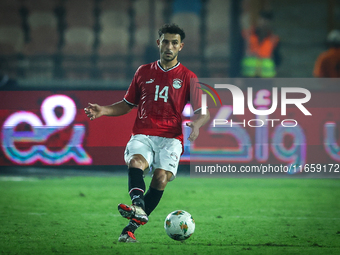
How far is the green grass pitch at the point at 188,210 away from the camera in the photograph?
461 cm

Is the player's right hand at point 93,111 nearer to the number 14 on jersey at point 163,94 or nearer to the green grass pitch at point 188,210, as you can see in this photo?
the number 14 on jersey at point 163,94

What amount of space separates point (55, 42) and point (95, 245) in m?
12.2

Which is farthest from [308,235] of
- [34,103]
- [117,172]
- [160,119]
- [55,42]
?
[55,42]

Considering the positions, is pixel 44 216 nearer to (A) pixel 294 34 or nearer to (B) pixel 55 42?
(B) pixel 55 42

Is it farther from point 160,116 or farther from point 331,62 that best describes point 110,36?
point 160,116

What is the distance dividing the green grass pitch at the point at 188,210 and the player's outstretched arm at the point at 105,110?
1.10 metres

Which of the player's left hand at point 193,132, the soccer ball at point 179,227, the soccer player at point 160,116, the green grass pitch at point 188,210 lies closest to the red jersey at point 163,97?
the soccer player at point 160,116

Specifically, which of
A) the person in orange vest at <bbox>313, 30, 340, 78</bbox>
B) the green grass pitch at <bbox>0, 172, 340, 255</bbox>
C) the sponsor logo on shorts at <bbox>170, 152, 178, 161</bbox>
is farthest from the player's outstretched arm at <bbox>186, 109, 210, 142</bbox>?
the person in orange vest at <bbox>313, 30, 340, 78</bbox>

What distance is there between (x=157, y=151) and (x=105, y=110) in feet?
1.98

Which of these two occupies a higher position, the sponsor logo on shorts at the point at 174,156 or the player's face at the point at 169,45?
the player's face at the point at 169,45

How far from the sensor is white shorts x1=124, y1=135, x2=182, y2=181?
4.75 meters

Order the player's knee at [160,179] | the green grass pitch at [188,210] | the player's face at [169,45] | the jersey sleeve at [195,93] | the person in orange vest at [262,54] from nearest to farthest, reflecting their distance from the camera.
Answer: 1. the green grass pitch at [188,210]
2. the player's knee at [160,179]
3. the player's face at [169,45]
4. the jersey sleeve at [195,93]
5. the person in orange vest at [262,54]

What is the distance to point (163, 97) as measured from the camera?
4.89 m

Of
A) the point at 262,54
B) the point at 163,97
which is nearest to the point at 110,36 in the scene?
the point at 262,54
